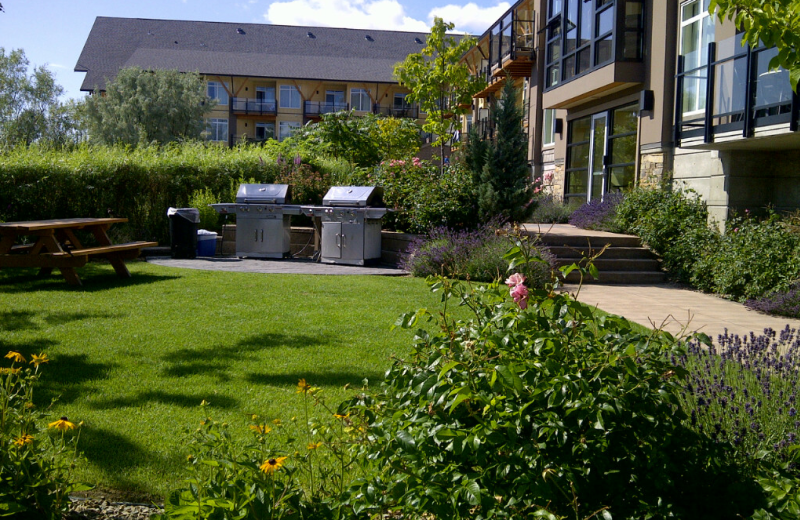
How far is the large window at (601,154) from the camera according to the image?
15.9m

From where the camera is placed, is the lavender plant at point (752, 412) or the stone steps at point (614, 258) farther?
the stone steps at point (614, 258)

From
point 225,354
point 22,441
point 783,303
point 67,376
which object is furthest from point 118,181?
point 22,441

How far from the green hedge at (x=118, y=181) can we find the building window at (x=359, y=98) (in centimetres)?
3552

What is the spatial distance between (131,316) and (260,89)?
45.6 m

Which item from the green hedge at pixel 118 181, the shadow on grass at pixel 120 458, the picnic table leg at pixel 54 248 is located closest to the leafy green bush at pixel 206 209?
the green hedge at pixel 118 181

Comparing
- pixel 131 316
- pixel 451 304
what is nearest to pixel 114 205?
pixel 131 316

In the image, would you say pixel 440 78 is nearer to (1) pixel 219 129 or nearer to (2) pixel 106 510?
(2) pixel 106 510

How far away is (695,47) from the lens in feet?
Result: 45.5

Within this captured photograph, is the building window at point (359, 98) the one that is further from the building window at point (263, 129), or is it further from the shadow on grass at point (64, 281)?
the shadow on grass at point (64, 281)

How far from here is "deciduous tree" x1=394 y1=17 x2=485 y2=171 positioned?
20.3m

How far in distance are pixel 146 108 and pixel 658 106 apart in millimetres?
31297

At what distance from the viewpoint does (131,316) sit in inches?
281

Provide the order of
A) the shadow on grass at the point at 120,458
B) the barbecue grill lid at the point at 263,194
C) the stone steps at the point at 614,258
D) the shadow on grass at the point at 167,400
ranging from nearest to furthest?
the shadow on grass at the point at 120,458, the shadow on grass at the point at 167,400, the stone steps at the point at 614,258, the barbecue grill lid at the point at 263,194

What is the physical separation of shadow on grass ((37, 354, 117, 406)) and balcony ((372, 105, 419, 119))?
45760 millimetres
